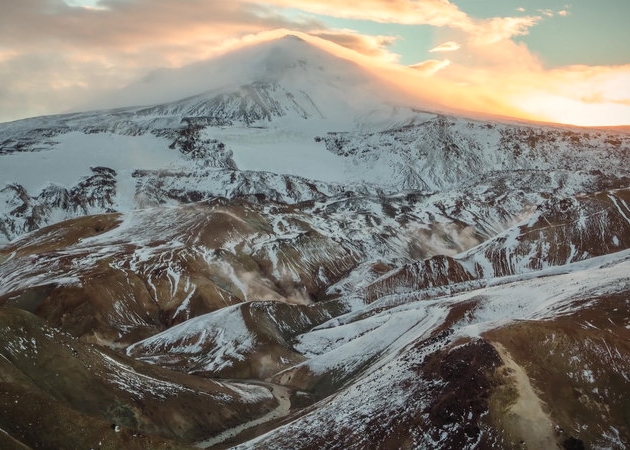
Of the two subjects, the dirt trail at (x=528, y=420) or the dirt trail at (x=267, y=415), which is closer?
the dirt trail at (x=528, y=420)

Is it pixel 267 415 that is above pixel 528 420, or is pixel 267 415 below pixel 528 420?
below

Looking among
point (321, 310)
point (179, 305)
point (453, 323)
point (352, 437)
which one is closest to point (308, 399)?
point (453, 323)

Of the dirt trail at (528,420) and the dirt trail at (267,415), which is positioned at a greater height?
the dirt trail at (528,420)

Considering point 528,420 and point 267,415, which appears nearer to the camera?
point 528,420

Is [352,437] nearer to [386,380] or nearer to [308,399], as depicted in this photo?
[386,380]
